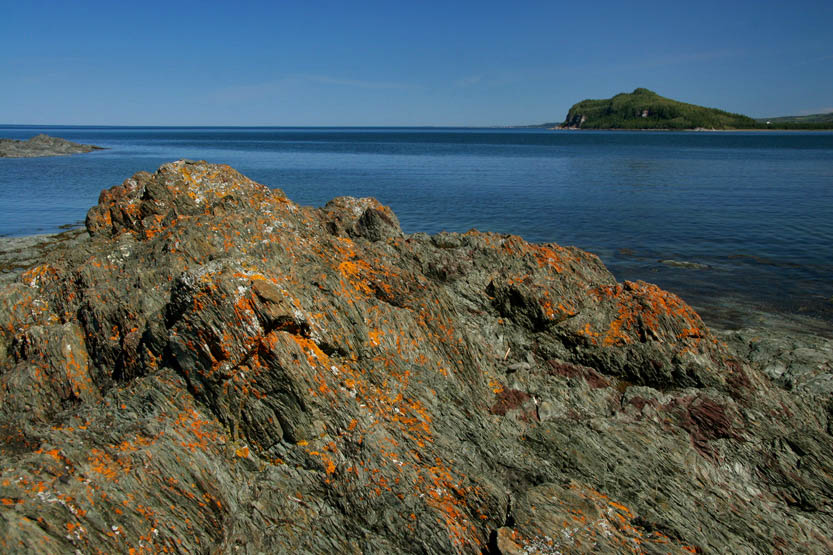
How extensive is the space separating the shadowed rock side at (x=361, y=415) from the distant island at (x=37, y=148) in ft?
384

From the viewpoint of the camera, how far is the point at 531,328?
1123 centimetres

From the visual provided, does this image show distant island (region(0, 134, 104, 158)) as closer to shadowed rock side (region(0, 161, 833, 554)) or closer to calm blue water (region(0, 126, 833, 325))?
calm blue water (region(0, 126, 833, 325))

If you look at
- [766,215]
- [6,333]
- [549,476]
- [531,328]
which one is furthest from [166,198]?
[766,215]

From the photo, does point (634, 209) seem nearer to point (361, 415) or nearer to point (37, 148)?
point (361, 415)

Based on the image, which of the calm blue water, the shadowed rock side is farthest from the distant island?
the shadowed rock side

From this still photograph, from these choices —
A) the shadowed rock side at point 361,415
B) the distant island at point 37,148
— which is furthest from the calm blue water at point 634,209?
the distant island at point 37,148

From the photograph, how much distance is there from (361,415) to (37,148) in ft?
446

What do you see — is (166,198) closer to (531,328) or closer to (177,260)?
(177,260)

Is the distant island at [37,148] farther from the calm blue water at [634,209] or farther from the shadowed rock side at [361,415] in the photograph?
the shadowed rock side at [361,415]

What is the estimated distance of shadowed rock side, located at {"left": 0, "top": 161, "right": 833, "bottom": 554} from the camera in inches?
252

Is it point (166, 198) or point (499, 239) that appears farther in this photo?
point (499, 239)

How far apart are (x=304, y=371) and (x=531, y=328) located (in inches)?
227

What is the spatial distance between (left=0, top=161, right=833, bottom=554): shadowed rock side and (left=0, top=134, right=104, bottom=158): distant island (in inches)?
4607

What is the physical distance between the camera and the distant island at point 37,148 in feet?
328
